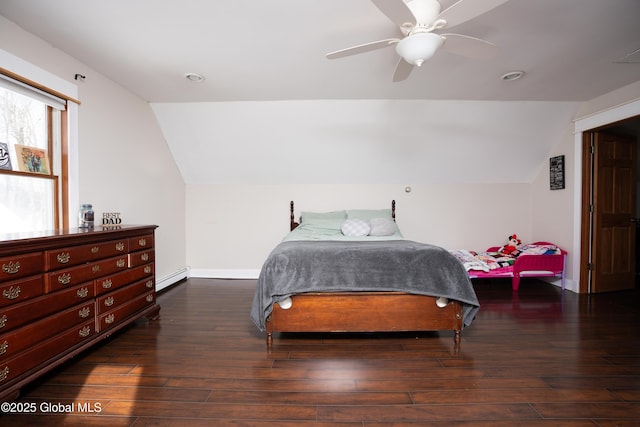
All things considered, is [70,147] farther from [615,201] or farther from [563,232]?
[615,201]

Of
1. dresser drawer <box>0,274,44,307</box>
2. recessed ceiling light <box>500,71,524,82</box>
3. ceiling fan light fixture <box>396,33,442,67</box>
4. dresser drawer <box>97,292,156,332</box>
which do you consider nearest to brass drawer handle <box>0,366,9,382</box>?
dresser drawer <box>0,274,44,307</box>

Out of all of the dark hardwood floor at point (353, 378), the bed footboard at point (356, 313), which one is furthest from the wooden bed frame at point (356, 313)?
the dark hardwood floor at point (353, 378)

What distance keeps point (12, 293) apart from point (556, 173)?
→ 17.5 ft

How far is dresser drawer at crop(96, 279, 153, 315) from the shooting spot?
6.53ft

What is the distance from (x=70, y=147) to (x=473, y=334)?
3656 millimetres

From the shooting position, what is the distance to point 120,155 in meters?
2.86

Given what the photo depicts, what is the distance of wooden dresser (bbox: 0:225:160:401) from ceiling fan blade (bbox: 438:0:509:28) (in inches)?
98.2

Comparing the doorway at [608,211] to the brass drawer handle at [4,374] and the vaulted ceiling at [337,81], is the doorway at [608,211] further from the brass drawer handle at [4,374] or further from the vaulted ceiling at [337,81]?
the brass drawer handle at [4,374]

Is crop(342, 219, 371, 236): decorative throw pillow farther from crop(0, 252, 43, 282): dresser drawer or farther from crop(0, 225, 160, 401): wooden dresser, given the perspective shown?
crop(0, 252, 43, 282): dresser drawer

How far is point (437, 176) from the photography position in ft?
13.6

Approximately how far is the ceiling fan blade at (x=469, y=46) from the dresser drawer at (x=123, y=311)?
2.89 meters

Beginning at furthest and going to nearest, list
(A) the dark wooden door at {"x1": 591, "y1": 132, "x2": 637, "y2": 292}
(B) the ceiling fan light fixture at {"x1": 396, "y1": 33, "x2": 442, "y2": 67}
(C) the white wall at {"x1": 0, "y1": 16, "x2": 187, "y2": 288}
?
(A) the dark wooden door at {"x1": 591, "y1": 132, "x2": 637, "y2": 292}, (C) the white wall at {"x1": 0, "y1": 16, "x2": 187, "y2": 288}, (B) the ceiling fan light fixture at {"x1": 396, "y1": 33, "x2": 442, "y2": 67}

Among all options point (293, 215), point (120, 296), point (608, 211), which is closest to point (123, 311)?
point (120, 296)

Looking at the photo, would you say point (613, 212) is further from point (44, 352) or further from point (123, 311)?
point (44, 352)
